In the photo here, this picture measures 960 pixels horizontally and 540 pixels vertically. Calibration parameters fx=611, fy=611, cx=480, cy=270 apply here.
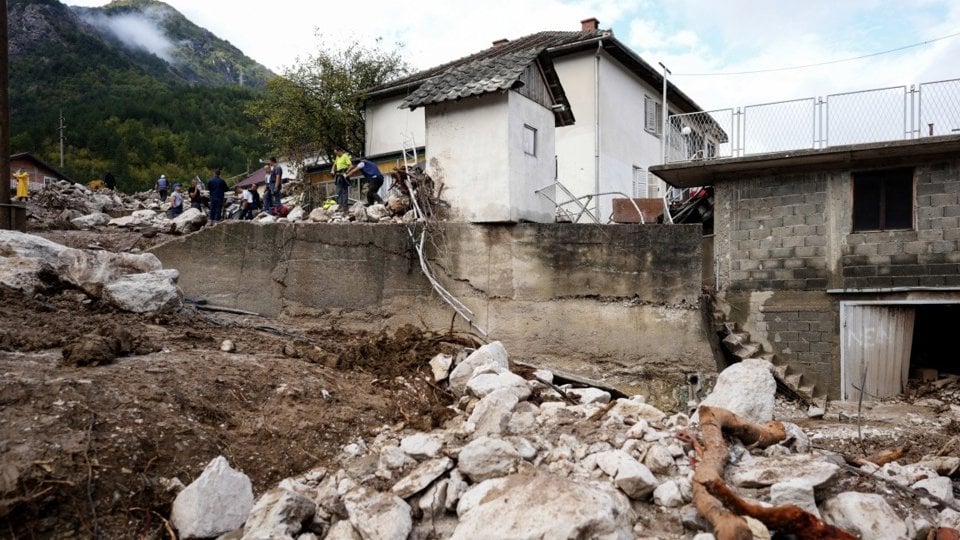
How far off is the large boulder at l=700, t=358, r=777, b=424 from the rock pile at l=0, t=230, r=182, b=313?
5908 mm

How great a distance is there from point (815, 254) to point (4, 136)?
42.2 ft

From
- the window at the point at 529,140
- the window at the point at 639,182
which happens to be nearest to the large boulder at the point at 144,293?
the window at the point at 529,140

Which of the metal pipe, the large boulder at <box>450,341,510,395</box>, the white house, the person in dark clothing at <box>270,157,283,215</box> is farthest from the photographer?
the metal pipe

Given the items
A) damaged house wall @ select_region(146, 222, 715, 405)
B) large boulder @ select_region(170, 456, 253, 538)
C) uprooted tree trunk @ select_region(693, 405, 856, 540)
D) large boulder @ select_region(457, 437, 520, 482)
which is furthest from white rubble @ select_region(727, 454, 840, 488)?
damaged house wall @ select_region(146, 222, 715, 405)

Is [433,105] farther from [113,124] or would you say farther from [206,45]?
[206,45]

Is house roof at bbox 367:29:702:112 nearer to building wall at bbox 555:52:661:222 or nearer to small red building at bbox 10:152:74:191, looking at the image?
building wall at bbox 555:52:661:222

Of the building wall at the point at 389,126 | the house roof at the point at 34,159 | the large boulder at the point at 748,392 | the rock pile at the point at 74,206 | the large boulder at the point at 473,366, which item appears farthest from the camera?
the house roof at the point at 34,159

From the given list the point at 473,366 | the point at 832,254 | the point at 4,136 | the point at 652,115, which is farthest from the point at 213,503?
the point at 652,115

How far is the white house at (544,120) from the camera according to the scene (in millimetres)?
9484

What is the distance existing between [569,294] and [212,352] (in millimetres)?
4968

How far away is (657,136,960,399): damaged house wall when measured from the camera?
10.1 meters

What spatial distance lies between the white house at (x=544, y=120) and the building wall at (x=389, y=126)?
1.3 inches

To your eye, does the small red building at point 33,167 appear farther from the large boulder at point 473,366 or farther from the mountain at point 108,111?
the large boulder at point 473,366

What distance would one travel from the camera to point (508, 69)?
32.1 ft
